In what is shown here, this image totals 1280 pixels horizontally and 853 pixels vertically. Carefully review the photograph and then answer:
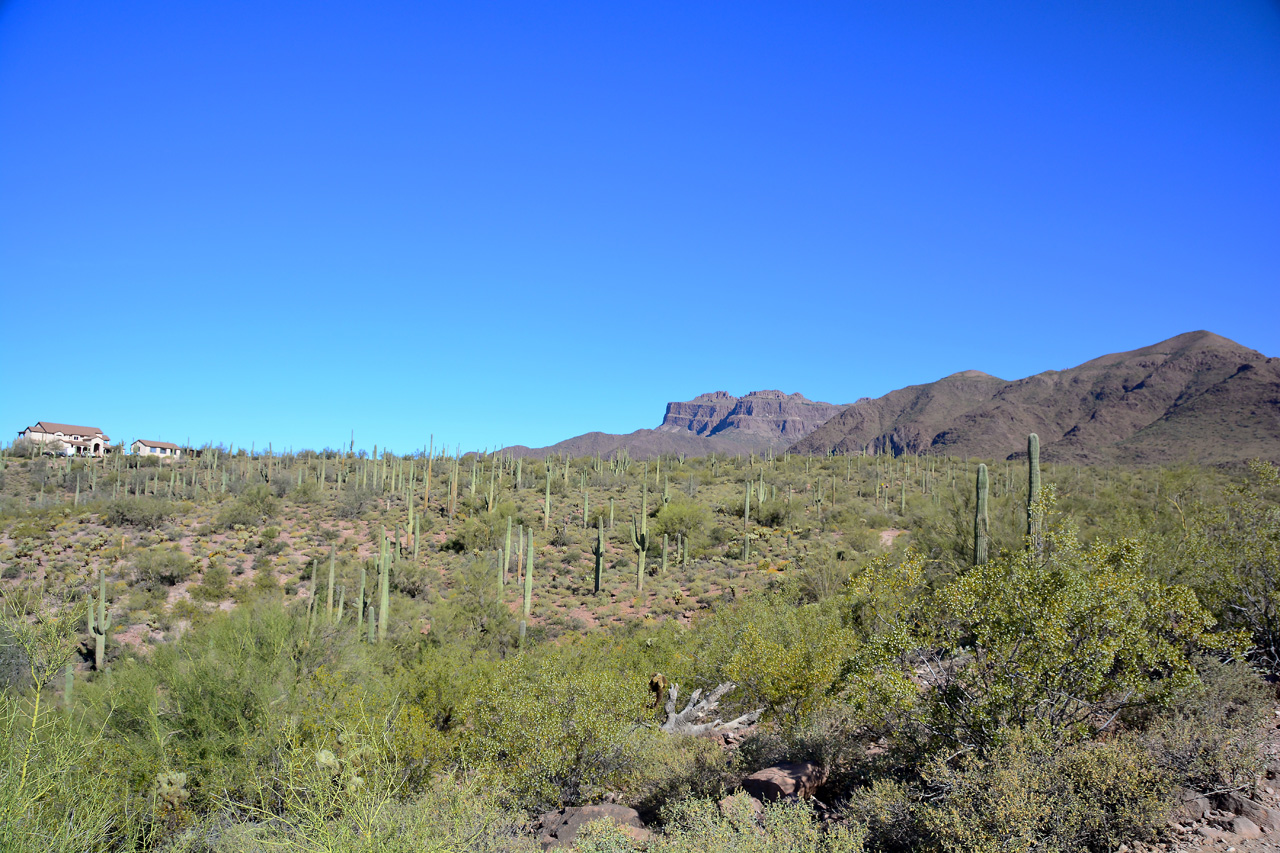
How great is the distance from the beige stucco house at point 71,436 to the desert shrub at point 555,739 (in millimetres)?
62295

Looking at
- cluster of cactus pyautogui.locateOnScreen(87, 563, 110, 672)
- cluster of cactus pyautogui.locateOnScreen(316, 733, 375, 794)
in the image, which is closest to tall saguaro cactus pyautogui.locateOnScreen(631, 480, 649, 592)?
cluster of cactus pyautogui.locateOnScreen(87, 563, 110, 672)

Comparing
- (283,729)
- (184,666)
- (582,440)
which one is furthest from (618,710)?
(582,440)

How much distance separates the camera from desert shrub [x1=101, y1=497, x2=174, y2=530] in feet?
113

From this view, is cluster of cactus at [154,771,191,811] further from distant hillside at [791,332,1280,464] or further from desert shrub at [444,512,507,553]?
distant hillside at [791,332,1280,464]

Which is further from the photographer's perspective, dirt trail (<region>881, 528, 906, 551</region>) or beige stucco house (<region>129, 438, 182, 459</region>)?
beige stucco house (<region>129, 438, 182, 459</region>)

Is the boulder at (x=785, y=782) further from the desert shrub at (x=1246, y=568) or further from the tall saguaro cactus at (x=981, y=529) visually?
the tall saguaro cactus at (x=981, y=529)

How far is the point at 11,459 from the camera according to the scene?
4691 cm

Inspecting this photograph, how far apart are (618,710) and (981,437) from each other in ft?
309

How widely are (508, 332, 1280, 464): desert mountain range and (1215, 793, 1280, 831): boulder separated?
2351 inches

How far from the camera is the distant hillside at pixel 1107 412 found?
66438mm

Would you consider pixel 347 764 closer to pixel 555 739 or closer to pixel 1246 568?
pixel 555 739

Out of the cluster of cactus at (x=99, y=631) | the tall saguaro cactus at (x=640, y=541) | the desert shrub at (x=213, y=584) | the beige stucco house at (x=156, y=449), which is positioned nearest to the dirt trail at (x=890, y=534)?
the tall saguaro cactus at (x=640, y=541)

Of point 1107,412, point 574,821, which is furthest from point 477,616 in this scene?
point 1107,412

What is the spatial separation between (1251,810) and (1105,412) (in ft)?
314
